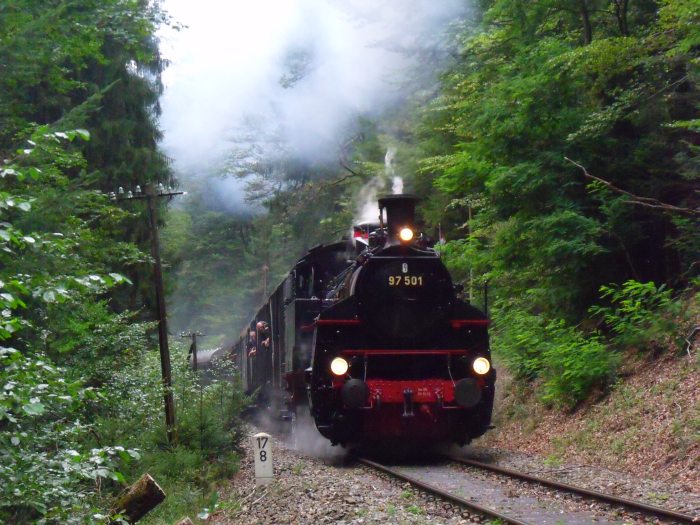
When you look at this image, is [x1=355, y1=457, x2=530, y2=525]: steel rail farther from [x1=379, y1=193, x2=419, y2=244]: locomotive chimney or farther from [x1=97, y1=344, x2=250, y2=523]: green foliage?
[x1=379, y1=193, x2=419, y2=244]: locomotive chimney

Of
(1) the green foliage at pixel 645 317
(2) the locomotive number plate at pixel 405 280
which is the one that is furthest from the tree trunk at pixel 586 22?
(2) the locomotive number plate at pixel 405 280

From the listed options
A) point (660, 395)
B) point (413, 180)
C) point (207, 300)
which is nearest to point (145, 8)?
point (413, 180)

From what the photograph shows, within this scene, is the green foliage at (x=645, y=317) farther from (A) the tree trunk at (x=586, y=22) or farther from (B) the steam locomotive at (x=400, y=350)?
(A) the tree trunk at (x=586, y=22)

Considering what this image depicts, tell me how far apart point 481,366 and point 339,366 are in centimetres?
192

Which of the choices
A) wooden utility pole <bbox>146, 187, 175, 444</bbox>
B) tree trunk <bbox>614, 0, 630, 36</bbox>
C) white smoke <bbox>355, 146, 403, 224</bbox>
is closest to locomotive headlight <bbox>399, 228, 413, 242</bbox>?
tree trunk <bbox>614, 0, 630, 36</bbox>

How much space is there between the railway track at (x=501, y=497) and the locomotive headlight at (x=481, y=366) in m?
1.20

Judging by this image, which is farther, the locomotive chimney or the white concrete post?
the locomotive chimney

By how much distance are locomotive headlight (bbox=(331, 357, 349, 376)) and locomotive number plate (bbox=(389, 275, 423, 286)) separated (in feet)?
4.01

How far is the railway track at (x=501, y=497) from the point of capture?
6.68 meters

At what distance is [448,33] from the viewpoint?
858 inches

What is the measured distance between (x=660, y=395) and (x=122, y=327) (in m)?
9.77

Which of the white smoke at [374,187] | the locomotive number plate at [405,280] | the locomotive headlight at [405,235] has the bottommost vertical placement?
the locomotive number plate at [405,280]

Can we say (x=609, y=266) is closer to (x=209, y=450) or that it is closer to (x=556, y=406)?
(x=556, y=406)

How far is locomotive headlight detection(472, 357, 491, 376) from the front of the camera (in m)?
11.1
